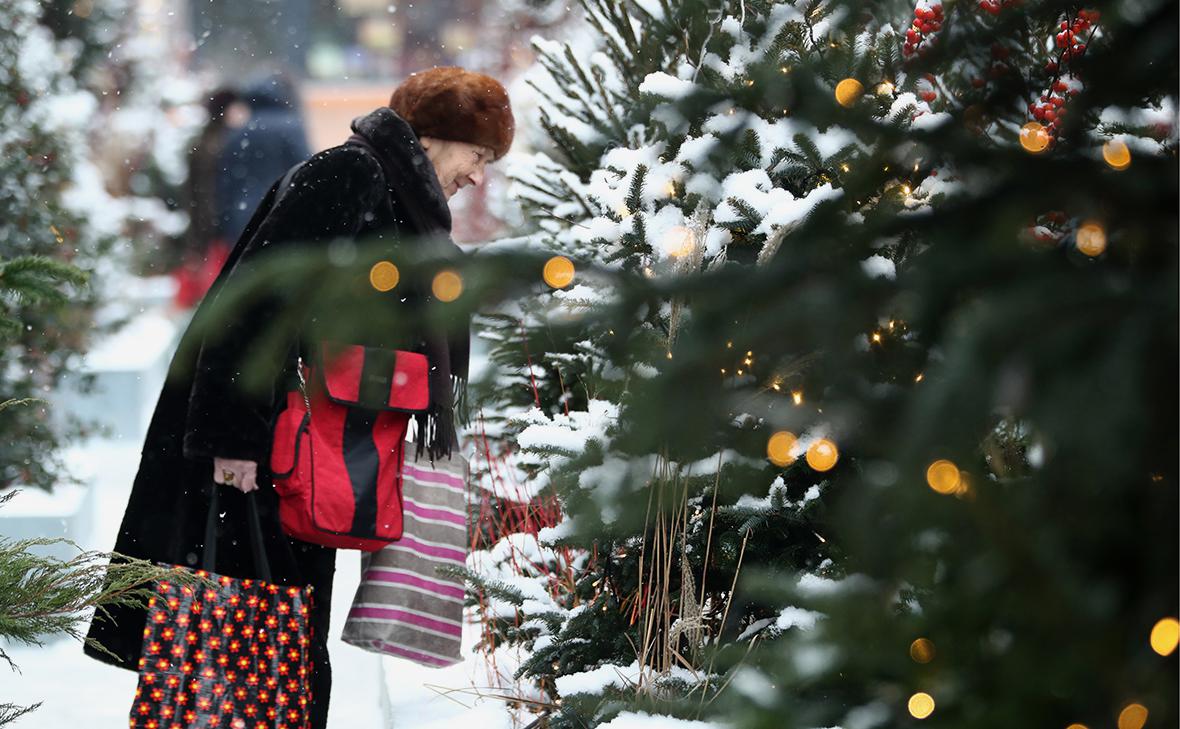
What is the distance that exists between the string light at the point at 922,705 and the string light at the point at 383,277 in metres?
0.54

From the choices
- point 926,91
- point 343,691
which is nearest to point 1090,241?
point 926,91

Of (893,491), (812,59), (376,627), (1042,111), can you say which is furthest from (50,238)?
(893,491)

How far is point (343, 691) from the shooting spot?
426 cm

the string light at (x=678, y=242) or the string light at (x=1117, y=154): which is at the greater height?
the string light at (x=1117, y=154)

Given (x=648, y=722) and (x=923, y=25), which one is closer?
(x=648, y=722)

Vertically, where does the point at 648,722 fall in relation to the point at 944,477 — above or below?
below

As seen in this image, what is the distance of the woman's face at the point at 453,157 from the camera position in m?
3.04

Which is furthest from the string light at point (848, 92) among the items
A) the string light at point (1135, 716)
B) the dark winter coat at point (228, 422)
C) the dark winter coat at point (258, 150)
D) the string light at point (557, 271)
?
the dark winter coat at point (258, 150)

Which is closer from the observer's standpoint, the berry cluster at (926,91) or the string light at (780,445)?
the string light at (780,445)

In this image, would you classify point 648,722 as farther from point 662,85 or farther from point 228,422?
point 662,85

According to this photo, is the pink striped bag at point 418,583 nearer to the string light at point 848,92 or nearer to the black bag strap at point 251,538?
the black bag strap at point 251,538

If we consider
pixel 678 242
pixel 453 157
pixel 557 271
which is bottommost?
pixel 678 242

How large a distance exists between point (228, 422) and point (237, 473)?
4.2 inches

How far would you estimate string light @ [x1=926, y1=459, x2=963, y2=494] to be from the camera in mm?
874
